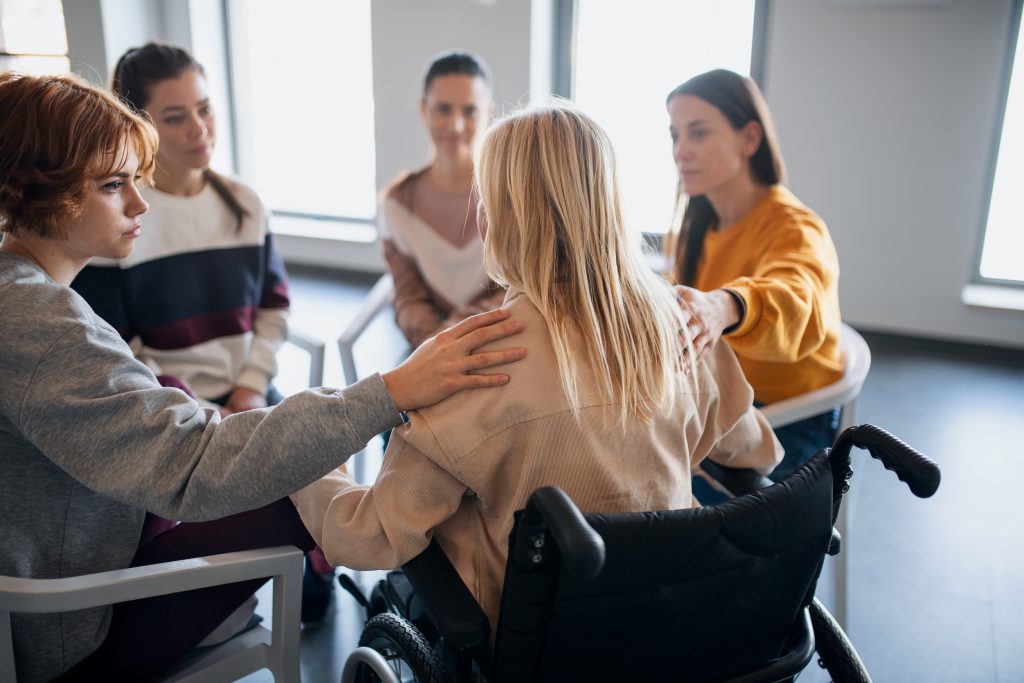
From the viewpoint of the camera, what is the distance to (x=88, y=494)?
113 cm

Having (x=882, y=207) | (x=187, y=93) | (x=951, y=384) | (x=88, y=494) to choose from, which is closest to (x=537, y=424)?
(x=88, y=494)

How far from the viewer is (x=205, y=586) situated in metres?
1.12

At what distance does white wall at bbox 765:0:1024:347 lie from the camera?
3.50 meters

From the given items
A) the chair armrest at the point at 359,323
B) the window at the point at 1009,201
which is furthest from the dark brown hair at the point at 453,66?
the window at the point at 1009,201

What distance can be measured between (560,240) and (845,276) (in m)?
3.24

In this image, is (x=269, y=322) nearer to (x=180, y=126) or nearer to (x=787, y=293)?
(x=180, y=126)

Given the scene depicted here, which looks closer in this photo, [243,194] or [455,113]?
[243,194]

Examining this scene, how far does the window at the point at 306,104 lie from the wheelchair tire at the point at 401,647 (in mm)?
4014

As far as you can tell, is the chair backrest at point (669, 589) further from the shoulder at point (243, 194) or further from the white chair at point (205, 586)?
the shoulder at point (243, 194)

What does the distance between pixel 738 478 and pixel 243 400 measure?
3.62 feet

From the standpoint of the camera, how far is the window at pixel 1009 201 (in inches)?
141

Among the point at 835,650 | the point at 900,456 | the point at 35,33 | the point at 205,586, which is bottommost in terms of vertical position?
the point at 835,650

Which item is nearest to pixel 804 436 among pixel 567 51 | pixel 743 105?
pixel 743 105

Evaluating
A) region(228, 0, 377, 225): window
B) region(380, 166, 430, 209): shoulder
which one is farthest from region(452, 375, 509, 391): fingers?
region(228, 0, 377, 225): window
